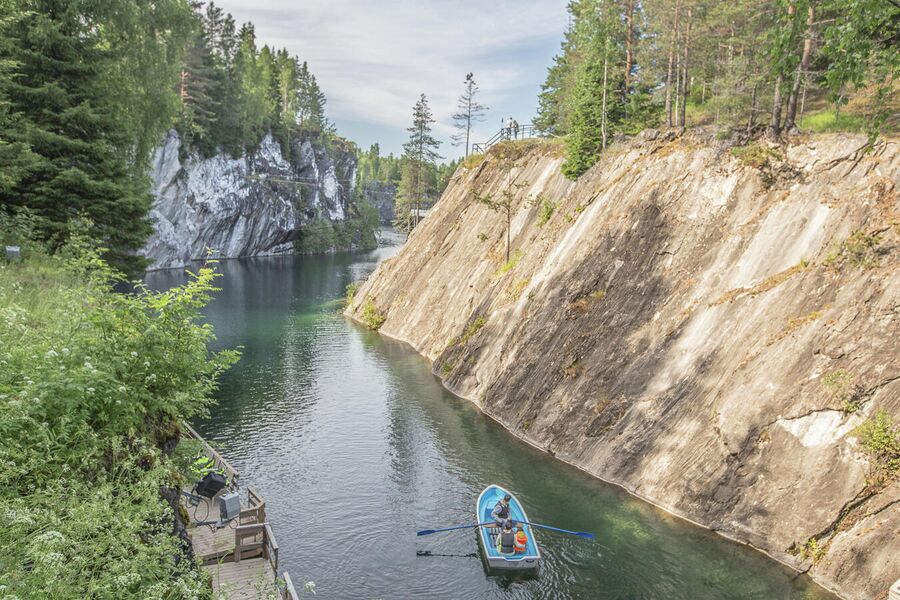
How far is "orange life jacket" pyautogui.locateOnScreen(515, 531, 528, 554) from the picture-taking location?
20.1m

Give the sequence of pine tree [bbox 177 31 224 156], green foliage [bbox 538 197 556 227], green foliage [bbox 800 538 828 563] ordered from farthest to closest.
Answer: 1. pine tree [bbox 177 31 224 156]
2. green foliage [bbox 538 197 556 227]
3. green foliage [bbox 800 538 828 563]

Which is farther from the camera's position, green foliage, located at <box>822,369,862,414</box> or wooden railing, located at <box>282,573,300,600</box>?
green foliage, located at <box>822,369,862,414</box>

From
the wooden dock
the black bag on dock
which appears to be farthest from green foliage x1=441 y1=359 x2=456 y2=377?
the black bag on dock

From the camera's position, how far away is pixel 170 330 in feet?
38.4

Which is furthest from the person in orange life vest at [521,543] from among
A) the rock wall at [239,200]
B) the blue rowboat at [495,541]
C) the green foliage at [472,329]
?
the rock wall at [239,200]

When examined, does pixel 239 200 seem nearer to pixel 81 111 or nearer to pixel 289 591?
pixel 81 111

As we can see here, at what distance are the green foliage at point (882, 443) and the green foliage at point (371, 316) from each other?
4445 cm

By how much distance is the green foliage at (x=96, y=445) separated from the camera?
24.8 ft

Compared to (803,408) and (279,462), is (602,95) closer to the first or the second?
(803,408)

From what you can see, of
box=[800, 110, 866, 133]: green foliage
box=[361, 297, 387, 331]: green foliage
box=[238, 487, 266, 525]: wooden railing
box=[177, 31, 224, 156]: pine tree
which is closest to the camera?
box=[238, 487, 266, 525]: wooden railing

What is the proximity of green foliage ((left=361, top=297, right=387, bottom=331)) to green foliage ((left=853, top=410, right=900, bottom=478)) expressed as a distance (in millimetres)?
44448

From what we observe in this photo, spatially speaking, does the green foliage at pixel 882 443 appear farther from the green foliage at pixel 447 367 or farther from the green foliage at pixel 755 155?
the green foliage at pixel 447 367

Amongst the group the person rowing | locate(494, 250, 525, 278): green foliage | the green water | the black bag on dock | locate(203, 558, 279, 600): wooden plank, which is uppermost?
locate(494, 250, 525, 278): green foliage

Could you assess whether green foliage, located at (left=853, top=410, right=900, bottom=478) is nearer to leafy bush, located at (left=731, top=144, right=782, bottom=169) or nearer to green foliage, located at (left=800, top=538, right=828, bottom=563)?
green foliage, located at (left=800, top=538, right=828, bottom=563)
